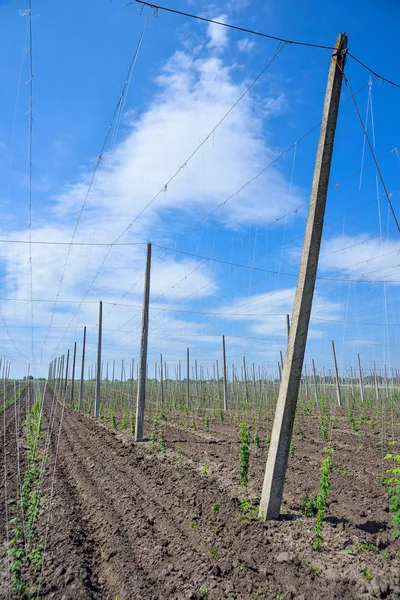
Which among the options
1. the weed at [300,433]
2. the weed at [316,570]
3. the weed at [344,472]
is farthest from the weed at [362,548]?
the weed at [300,433]

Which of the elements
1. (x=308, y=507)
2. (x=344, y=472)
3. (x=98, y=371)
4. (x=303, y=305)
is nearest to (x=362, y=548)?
(x=308, y=507)

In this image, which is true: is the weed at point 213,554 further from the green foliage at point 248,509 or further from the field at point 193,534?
the green foliage at point 248,509

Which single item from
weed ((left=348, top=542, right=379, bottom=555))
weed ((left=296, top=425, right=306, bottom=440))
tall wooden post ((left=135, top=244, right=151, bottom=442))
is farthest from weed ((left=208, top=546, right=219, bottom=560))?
weed ((left=296, top=425, right=306, bottom=440))

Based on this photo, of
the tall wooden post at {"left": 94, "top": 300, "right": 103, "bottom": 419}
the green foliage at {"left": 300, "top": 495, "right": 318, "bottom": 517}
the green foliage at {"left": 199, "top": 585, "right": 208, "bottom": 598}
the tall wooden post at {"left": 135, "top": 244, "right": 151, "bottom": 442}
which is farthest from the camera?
the tall wooden post at {"left": 94, "top": 300, "right": 103, "bottom": 419}

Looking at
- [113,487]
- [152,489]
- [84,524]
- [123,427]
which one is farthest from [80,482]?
[123,427]

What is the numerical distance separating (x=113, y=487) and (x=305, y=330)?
177 inches

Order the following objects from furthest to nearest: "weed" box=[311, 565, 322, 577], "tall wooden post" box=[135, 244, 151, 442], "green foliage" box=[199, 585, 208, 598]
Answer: "tall wooden post" box=[135, 244, 151, 442], "weed" box=[311, 565, 322, 577], "green foliage" box=[199, 585, 208, 598]

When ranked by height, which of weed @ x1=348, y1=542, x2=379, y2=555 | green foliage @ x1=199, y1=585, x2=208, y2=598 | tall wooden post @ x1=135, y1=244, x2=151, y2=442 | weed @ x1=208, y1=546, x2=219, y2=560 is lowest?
green foliage @ x1=199, y1=585, x2=208, y2=598

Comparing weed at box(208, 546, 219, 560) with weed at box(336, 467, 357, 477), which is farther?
weed at box(336, 467, 357, 477)

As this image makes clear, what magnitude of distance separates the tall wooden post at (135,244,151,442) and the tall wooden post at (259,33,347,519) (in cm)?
741

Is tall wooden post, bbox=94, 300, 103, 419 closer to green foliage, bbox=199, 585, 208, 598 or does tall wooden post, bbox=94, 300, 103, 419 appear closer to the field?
the field

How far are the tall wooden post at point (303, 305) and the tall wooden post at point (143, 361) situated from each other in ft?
24.3

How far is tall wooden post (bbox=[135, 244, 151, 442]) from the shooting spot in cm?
1206

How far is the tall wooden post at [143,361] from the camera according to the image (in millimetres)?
12062
